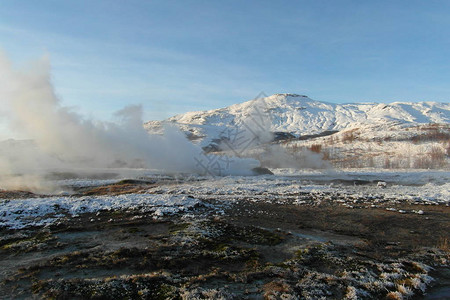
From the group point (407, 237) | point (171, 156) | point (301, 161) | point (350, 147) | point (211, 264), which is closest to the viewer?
point (211, 264)

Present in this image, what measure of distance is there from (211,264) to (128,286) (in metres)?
2.95

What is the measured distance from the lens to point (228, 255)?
1085cm

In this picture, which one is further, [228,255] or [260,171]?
[260,171]

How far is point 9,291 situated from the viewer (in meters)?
7.92

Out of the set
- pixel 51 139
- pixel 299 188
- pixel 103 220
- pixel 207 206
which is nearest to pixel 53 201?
pixel 103 220

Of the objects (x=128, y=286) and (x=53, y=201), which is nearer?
(x=128, y=286)

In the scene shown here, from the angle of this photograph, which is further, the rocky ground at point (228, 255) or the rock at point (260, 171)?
the rock at point (260, 171)

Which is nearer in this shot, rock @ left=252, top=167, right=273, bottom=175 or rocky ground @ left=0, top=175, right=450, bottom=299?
rocky ground @ left=0, top=175, right=450, bottom=299

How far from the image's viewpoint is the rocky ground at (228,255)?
8086 mm

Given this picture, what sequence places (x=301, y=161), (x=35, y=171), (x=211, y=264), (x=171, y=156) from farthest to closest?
(x=301, y=161) < (x=171, y=156) < (x=35, y=171) < (x=211, y=264)

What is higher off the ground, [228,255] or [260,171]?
[228,255]

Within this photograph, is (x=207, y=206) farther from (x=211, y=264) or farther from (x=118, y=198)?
(x=211, y=264)

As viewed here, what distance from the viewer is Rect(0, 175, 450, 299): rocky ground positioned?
8086 mm

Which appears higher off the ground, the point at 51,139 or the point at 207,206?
the point at 51,139
